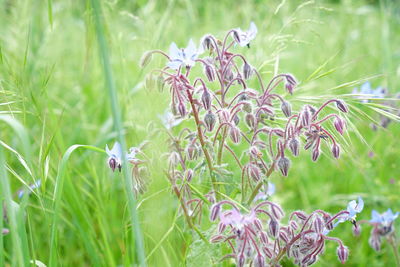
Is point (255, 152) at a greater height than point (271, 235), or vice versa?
point (255, 152)

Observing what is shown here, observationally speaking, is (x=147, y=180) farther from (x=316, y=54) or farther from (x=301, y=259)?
(x=316, y=54)

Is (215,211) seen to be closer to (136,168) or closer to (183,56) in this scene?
(136,168)

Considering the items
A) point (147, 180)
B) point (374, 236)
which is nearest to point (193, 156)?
point (147, 180)

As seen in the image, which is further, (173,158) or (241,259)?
(173,158)

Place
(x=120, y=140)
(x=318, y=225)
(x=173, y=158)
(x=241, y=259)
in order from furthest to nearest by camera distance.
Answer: (x=173, y=158) < (x=318, y=225) < (x=241, y=259) < (x=120, y=140)

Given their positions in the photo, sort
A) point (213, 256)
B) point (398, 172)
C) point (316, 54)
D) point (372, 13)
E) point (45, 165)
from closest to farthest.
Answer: point (213, 256)
point (45, 165)
point (398, 172)
point (316, 54)
point (372, 13)

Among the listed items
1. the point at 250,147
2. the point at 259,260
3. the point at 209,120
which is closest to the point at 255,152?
the point at 250,147

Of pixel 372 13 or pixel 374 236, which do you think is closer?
pixel 374 236

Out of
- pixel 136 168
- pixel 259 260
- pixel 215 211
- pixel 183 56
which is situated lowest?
pixel 259 260
